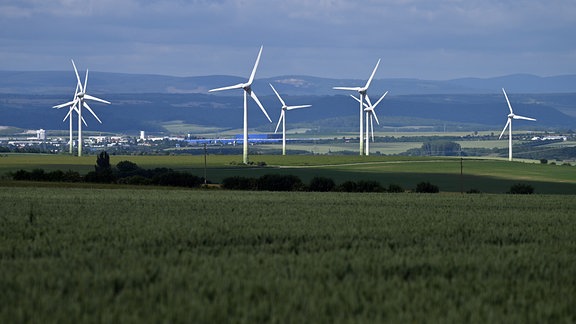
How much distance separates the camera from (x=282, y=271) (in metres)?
16.5

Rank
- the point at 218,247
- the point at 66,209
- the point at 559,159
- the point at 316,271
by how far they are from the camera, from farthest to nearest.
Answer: the point at 559,159 < the point at 66,209 < the point at 218,247 < the point at 316,271

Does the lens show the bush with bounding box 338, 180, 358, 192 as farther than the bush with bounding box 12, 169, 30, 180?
No

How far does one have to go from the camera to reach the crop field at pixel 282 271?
13.1 meters

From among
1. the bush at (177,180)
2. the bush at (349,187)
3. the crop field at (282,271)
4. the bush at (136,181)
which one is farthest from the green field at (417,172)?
the crop field at (282,271)

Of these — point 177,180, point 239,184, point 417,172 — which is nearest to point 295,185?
point 239,184

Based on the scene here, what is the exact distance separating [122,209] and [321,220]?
8766 mm

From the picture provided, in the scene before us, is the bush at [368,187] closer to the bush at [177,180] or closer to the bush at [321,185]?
the bush at [321,185]

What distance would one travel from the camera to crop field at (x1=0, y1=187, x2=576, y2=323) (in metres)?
13.1

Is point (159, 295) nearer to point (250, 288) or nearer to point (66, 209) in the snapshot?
point (250, 288)

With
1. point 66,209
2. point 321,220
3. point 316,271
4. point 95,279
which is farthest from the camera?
point 66,209

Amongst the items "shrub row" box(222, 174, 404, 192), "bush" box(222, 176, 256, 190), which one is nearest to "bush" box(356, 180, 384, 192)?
"shrub row" box(222, 174, 404, 192)

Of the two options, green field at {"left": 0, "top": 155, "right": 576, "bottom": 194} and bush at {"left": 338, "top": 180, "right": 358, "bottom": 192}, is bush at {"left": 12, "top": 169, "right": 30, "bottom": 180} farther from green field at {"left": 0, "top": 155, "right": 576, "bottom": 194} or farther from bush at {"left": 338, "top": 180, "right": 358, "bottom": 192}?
bush at {"left": 338, "top": 180, "right": 358, "bottom": 192}

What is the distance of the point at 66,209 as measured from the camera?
33594 mm

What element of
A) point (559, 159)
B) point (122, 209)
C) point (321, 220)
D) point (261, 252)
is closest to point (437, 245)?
point (261, 252)
